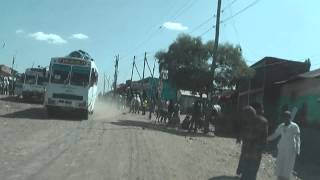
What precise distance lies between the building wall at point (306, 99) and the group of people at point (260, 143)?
13683mm

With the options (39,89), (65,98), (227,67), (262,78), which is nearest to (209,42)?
(227,67)

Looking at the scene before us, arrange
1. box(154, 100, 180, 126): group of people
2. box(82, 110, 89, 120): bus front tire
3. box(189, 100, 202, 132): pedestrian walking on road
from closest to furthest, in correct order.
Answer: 1. box(189, 100, 202, 132): pedestrian walking on road
2. box(82, 110, 89, 120): bus front tire
3. box(154, 100, 180, 126): group of people

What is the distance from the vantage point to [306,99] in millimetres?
29062

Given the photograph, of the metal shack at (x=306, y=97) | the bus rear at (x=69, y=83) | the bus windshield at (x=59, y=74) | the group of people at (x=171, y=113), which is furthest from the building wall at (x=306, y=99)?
the bus windshield at (x=59, y=74)

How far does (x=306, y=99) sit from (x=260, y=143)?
17.9m

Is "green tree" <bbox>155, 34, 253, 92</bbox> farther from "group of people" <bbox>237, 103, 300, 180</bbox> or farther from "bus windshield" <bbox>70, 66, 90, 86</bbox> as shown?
"group of people" <bbox>237, 103, 300, 180</bbox>

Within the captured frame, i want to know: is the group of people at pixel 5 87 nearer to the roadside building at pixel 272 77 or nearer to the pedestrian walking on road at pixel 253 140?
the roadside building at pixel 272 77

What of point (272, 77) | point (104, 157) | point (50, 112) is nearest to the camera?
point (104, 157)

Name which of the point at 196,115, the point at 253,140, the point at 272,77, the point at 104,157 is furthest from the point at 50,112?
the point at 253,140

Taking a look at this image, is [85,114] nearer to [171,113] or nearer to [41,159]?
[171,113]

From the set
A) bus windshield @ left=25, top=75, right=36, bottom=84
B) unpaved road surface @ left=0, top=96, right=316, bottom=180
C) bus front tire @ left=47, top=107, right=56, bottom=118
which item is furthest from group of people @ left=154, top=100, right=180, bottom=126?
bus windshield @ left=25, top=75, right=36, bottom=84

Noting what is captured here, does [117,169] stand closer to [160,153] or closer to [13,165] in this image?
[13,165]

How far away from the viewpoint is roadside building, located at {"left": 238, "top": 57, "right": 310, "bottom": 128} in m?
37.0

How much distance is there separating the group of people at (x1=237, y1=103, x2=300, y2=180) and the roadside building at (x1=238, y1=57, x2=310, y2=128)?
23.8 meters
